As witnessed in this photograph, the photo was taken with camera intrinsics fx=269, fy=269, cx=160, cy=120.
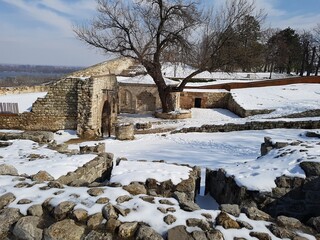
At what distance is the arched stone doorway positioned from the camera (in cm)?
1441

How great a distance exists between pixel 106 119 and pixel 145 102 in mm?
6850

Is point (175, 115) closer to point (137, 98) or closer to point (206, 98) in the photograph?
point (206, 98)

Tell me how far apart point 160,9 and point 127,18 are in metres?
2.13

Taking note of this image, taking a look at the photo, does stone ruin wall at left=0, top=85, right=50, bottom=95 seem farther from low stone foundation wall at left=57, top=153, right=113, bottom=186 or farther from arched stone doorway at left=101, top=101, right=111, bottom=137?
low stone foundation wall at left=57, top=153, right=113, bottom=186

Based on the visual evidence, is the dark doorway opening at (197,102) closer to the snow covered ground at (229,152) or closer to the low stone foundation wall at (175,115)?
the low stone foundation wall at (175,115)

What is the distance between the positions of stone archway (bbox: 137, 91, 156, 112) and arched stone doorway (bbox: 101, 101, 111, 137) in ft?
20.7

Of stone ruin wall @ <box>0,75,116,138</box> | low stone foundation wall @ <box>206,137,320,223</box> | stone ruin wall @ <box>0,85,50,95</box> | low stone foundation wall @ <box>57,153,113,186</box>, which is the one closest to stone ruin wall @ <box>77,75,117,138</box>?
stone ruin wall @ <box>0,75,116,138</box>

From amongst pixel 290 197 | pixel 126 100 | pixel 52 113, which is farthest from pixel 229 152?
pixel 126 100

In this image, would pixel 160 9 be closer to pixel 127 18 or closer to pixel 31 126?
pixel 127 18

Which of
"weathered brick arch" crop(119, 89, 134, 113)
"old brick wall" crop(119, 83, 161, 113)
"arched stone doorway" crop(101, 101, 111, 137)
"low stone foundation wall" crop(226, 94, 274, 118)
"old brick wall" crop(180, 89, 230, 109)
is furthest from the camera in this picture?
"weathered brick arch" crop(119, 89, 134, 113)

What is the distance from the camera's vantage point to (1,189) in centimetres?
328

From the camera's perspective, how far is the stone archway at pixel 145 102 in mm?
21087

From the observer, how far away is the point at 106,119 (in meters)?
14.8

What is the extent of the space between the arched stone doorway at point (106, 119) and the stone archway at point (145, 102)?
632cm
